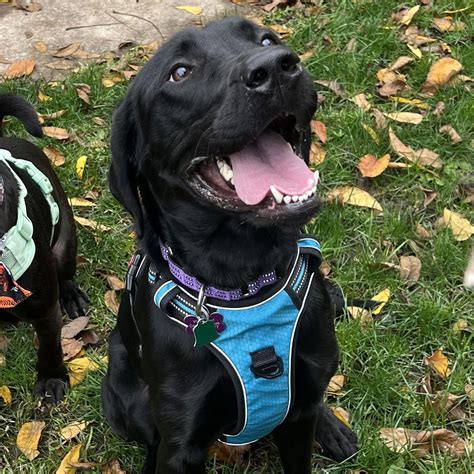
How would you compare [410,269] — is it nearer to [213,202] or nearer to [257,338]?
[257,338]

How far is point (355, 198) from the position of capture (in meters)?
3.73

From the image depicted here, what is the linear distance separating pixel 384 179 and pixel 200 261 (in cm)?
193

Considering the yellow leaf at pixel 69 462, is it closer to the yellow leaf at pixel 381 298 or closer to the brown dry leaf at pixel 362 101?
the yellow leaf at pixel 381 298

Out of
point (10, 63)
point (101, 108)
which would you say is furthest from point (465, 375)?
point (10, 63)

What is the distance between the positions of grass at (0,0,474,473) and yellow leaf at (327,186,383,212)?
0.04m

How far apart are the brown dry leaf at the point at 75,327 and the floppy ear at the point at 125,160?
4.49 feet

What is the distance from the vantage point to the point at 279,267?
2.25m

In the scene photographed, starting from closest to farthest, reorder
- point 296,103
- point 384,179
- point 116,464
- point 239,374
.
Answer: point 296,103, point 239,374, point 116,464, point 384,179

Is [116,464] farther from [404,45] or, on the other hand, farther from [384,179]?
[404,45]

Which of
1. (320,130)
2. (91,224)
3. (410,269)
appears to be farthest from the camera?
(320,130)

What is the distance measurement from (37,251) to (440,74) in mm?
2608

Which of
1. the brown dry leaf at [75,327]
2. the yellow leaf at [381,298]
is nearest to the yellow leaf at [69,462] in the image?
the brown dry leaf at [75,327]

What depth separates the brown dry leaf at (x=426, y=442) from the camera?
280 cm

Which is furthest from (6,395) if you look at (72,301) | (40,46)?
(40,46)
